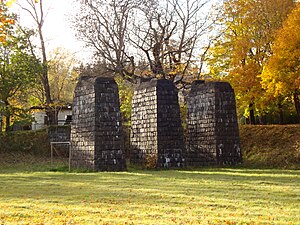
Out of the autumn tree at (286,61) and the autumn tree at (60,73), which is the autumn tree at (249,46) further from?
the autumn tree at (60,73)

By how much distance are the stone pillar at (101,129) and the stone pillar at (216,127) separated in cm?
433

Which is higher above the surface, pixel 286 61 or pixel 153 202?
pixel 286 61

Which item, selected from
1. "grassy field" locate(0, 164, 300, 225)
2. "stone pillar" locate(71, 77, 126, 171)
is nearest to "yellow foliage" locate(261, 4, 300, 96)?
"stone pillar" locate(71, 77, 126, 171)

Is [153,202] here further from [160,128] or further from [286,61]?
[286,61]

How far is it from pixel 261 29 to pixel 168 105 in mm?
9038

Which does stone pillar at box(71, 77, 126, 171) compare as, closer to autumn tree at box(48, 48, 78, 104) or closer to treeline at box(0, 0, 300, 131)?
treeline at box(0, 0, 300, 131)

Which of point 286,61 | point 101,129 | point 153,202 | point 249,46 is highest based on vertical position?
point 249,46

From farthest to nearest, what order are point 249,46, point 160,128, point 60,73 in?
point 60,73 → point 249,46 → point 160,128

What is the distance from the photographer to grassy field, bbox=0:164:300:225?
291 inches

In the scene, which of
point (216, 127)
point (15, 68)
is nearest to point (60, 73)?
point (15, 68)

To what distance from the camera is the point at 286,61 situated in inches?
859

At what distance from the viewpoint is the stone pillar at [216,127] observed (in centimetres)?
2111

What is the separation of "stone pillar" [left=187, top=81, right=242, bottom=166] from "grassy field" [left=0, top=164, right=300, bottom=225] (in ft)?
23.0

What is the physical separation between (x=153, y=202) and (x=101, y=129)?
9.78m
